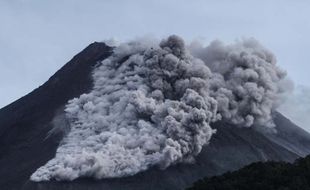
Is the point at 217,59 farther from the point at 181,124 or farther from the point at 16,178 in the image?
the point at 16,178

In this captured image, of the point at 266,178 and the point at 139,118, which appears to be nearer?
the point at 266,178

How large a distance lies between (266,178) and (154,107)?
5348cm

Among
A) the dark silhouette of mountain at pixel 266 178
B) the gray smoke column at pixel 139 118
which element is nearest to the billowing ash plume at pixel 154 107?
the gray smoke column at pixel 139 118

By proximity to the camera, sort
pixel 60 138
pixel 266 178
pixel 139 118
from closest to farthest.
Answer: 1. pixel 266 178
2. pixel 60 138
3. pixel 139 118

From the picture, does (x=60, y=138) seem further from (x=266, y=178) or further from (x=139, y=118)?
(x=266, y=178)

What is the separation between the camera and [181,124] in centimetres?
11488

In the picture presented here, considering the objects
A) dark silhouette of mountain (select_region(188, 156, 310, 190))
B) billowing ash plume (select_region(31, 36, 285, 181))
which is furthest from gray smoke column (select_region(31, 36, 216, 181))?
dark silhouette of mountain (select_region(188, 156, 310, 190))

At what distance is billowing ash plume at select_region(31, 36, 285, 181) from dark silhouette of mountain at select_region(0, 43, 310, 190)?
1952 mm

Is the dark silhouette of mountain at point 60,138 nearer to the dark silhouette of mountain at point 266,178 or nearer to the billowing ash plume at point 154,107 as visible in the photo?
the billowing ash plume at point 154,107

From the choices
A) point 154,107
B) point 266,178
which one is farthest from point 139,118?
point 266,178

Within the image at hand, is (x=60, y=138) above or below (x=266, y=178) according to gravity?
above

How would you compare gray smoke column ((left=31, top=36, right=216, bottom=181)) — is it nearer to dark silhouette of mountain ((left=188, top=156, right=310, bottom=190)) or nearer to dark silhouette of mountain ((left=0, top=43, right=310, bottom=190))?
dark silhouette of mountain ((left=0, top=43, right=310, bottom=190))

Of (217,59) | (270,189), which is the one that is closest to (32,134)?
(217,59)

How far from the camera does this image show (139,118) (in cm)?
12219
